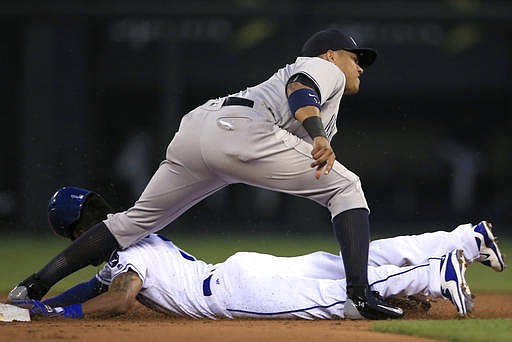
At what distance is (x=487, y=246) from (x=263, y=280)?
100 centimetres

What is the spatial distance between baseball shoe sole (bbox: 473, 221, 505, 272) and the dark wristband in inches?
34.1

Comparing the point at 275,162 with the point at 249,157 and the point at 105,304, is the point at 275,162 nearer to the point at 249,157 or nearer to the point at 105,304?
the point at 249,157

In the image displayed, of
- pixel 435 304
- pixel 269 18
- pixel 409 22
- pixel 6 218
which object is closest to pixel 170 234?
pixel 6 218

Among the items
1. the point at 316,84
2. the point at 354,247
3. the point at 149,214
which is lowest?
the point at 354,247

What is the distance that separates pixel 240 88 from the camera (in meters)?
13.7

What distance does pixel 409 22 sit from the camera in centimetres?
1379

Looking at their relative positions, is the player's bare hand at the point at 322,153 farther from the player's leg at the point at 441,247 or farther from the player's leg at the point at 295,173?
the player's leg at the point at 441,247

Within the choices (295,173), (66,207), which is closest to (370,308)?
(295,173)

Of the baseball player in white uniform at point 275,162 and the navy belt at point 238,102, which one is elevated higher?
the navy belt at point 238,102

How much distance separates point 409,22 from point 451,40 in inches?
29.4

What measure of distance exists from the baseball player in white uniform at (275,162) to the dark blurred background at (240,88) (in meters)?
7.85

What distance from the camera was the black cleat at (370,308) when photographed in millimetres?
4398

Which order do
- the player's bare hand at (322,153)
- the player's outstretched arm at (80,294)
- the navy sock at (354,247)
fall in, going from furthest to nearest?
the player's outstretched arm at (80,294) → the navy sock at (354,247) → the player's bare hand at (322,153)

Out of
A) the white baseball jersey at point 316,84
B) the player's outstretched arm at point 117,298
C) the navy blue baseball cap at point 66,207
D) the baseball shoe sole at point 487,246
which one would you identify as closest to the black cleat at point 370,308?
the baseball shoe sole at point 487,246
